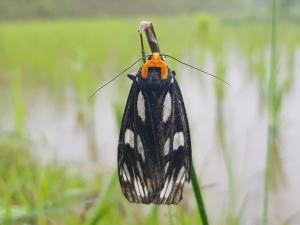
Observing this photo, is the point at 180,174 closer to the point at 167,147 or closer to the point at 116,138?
the point at 167,147

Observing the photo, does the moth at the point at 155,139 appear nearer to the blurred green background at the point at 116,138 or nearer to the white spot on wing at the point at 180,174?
the white spot on wing at the point at 180,174

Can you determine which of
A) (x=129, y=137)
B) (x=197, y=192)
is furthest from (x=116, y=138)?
(x=197, y=192)

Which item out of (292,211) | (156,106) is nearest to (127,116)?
(156,106)

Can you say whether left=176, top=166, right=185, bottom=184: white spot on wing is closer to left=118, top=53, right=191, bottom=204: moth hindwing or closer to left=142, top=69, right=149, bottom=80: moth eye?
left=118, top=53, right=191, bottom=204: moth hindwing

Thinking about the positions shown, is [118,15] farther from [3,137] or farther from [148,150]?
[148,150]

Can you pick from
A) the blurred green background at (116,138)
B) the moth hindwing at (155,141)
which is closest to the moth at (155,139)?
the moth hindwing at (155,141)

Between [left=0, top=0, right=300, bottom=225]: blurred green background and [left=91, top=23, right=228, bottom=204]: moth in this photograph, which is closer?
[left=91, top=23, right=228, bottom=204]: moth

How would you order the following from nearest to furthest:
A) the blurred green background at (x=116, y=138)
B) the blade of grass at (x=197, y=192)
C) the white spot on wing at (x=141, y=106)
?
the blade of grass at (x=197, y=192), the white spot on wing at (x=141, y=106), the blurred green background at (x=116, y=138)

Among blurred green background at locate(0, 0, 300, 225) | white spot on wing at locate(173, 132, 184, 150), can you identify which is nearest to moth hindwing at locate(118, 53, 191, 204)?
white spot on wing at locate(173, 132, 184, 150)
